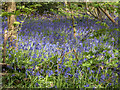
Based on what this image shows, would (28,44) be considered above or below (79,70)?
above

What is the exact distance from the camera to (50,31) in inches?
200

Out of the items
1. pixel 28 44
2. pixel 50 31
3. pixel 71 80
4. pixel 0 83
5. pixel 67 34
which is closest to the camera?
pixel 0 83

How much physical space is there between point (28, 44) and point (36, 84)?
53.4 inches

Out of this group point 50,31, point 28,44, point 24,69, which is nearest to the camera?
point 24,69

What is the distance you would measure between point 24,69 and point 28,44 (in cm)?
84

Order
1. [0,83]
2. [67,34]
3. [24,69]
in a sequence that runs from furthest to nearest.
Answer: [67,34] < [24,69] < [0,83]

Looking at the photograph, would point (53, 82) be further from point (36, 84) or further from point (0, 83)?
point (0, 83)

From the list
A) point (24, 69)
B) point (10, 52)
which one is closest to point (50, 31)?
point (10, 52)

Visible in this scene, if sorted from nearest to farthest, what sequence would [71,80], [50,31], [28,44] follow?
[71,80] → [28,44] → [50,31]

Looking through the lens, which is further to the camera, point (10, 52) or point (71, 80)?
point (10, 52)

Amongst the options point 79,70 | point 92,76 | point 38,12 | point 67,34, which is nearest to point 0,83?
point 79,70

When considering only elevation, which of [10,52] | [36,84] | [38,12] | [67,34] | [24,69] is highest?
[38,12]

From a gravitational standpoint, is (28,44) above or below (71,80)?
above

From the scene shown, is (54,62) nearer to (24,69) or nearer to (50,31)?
(24,69)
